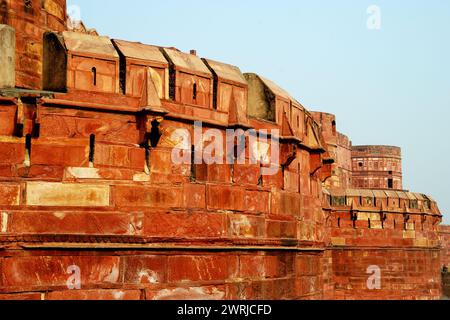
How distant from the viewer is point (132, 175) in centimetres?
643

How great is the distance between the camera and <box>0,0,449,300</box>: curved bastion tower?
6023 mm

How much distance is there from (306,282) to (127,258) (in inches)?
110

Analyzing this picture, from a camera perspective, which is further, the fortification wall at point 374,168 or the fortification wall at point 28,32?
the fortification wall at point 374,168

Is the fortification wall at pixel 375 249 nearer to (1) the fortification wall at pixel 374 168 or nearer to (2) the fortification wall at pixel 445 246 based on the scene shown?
(2) the fortification wall at pixel 445 246

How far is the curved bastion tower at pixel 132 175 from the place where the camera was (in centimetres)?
602

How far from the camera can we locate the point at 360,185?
39719 mm

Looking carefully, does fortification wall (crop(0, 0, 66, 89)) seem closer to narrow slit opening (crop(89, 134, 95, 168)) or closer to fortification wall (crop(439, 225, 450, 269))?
narrow slit opening (crop(89, 134, 95, 168))

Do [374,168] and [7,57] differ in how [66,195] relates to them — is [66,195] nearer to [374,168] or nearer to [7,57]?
[7,57]

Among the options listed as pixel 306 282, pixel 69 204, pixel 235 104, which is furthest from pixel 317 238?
pixel 69 204

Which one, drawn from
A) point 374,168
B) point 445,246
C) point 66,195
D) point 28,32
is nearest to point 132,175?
point 66,195

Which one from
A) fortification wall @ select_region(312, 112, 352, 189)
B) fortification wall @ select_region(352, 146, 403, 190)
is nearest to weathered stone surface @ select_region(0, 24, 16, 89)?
fortification wall @ select_region(312, 112, 352, 189)
